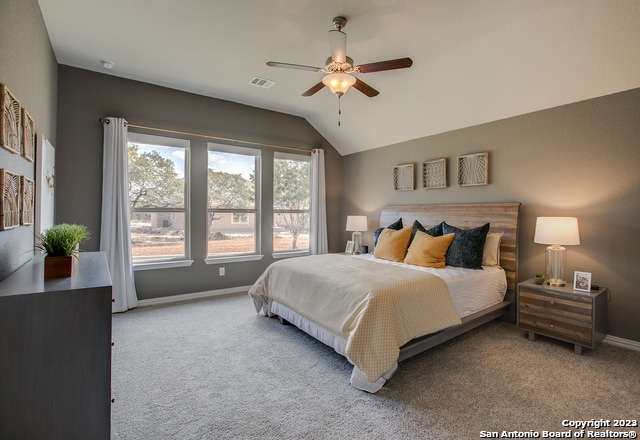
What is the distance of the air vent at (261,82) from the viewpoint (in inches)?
153

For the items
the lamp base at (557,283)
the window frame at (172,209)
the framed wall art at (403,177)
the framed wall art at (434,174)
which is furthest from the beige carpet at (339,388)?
the framed wall art at (403,177)

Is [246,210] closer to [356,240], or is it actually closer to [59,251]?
[356,240]

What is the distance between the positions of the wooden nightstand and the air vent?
372 centimetres

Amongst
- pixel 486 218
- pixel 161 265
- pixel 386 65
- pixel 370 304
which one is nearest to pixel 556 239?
pixel 486 218

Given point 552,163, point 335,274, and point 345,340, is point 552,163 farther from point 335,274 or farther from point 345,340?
point 345,340

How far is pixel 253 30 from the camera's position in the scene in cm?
283

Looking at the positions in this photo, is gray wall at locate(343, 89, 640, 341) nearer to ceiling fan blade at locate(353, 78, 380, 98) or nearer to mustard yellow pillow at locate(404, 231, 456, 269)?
mustard yellow pillow at locate(404, 231, 456, 269)

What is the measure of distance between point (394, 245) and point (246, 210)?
2402mm

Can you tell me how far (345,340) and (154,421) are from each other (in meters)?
1.35

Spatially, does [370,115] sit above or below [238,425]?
above

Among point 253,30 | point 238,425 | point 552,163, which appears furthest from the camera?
point 552,163

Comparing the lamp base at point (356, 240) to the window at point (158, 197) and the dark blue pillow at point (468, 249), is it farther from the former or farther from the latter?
the window at point (158, 197)

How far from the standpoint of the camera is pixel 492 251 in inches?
137

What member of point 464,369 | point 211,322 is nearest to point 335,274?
point 464,369
